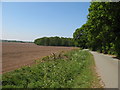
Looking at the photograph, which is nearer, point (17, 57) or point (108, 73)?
point (108, 73)

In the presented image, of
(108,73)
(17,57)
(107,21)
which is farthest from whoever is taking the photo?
(17,57)

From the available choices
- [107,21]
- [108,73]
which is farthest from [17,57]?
[108,73]

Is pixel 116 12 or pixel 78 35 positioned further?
pixel 78 35

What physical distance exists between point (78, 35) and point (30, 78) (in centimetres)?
7957

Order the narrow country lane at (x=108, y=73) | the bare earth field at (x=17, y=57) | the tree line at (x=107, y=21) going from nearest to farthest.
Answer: the narrow country lane at (x=108, y=73), the bare earth field at (x=17, y=57), the tree line at (x=107, y=21)

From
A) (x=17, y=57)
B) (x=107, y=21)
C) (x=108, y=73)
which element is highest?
(x=107, y=21)

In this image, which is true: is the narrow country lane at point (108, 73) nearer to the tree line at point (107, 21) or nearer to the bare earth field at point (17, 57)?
the bare earth field at point (17, 57)

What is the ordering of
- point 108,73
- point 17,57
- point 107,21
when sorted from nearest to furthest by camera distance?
point 108,73 → point 107,21 → point 17,57

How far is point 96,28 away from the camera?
85.7 ft

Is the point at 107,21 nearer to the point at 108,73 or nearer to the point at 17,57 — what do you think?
the point at 108,73

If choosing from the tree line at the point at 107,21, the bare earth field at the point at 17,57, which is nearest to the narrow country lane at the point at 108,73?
the bare earth field at the point at 17,57

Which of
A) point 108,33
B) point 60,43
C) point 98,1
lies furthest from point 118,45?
point 60,43

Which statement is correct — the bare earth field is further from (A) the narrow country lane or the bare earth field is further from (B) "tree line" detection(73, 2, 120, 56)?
(B) "tree line" detection(73, 2, 120, 56)

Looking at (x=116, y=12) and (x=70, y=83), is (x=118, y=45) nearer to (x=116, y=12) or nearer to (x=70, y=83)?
(x=116, y=12)
